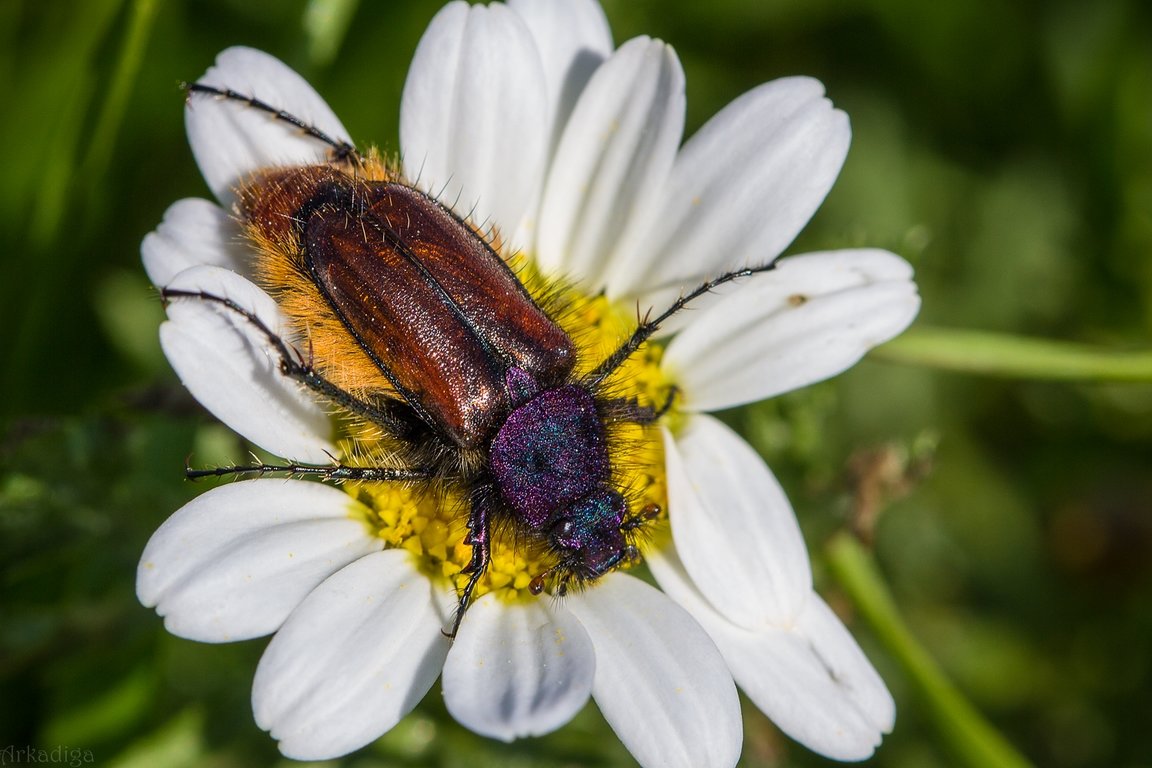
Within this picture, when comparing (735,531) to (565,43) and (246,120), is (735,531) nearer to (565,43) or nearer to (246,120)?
(565,43)

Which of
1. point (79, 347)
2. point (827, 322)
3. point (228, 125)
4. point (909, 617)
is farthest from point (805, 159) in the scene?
point (79, 347)

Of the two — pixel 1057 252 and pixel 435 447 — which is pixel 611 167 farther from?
pixel 1057 252

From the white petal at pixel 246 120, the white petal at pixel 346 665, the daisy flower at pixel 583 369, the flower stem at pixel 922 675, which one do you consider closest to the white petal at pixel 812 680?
the daisy flower at pixel 583 369

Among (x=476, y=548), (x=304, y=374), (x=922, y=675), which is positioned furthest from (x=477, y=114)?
(x=922, y=675)

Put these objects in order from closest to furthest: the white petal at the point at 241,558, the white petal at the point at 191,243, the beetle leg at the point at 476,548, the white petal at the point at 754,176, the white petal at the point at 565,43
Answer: the white petal at the point at 241,558 < the beetle leg at the point at 476,548 < the white petal at the point at 191,243 < the white petal at the point at 754,176 < the white petal at the point at 565,43

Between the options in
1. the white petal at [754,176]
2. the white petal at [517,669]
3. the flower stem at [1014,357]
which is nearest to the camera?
the white petal at [517,669]

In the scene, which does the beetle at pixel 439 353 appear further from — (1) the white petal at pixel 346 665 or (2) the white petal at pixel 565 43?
(2) the white petal at pixel 565 43
